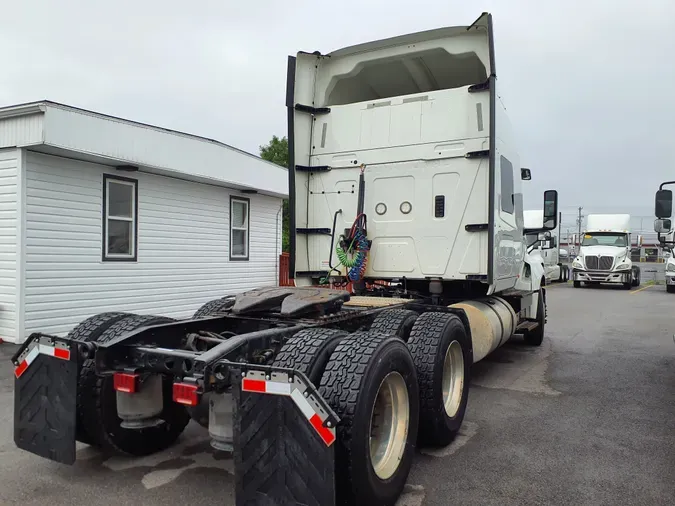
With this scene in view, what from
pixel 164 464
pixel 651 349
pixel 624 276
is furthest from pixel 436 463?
pixel 624 276

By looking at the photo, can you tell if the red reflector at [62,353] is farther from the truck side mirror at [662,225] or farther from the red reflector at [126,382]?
the truck side mirror at [662,225]

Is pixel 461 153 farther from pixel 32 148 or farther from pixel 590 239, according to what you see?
pixel 590 239

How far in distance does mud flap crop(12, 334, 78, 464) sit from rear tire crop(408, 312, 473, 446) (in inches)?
97.6

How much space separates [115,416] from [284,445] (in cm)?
172

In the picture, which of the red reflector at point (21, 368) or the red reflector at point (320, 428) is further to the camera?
the red reflector at point (21, 368)

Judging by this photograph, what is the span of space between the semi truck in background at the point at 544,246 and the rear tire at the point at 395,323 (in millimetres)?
3940

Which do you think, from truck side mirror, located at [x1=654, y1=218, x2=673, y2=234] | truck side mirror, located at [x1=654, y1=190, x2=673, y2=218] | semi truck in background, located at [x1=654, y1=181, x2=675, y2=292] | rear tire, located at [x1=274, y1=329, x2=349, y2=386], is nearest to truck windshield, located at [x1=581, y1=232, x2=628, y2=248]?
semi truck in background, located at [x1=654, y1=181, x2=675, y2=292]

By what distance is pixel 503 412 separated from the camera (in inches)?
217

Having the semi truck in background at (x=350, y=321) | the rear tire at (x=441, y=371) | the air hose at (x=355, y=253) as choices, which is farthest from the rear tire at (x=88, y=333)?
the air hose at (x=355, y=253)

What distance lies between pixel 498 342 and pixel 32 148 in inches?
290

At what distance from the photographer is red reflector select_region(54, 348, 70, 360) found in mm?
3436

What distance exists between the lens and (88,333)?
402cm

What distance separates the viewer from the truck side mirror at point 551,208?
7.43m

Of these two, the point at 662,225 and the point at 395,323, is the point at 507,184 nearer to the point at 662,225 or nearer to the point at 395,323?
the point at 662,225
